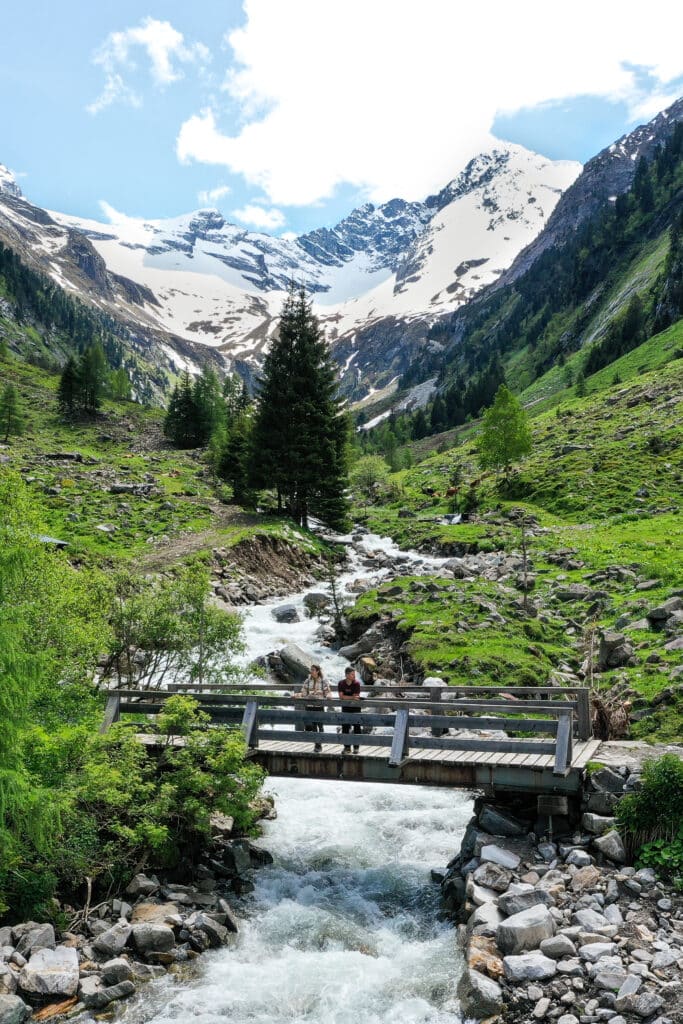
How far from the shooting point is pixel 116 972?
12.1m

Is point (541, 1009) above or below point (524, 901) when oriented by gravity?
below

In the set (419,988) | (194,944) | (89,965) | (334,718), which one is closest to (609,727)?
(334,718)

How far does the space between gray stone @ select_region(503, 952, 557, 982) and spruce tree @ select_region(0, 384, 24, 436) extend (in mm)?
81833

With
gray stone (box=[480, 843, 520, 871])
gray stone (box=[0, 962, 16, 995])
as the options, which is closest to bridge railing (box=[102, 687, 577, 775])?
gray stone (box=[480, 843, 520, 871])

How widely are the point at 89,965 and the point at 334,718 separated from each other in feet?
23.4

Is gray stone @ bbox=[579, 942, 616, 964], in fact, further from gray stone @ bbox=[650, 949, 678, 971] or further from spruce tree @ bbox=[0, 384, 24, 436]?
spruce tree @ bbox=[0, 384, 24, 436]

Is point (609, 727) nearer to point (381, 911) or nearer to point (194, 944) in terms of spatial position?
point (381, 911)

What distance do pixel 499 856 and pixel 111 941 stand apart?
25.9 feet

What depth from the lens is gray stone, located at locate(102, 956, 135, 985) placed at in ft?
39.4

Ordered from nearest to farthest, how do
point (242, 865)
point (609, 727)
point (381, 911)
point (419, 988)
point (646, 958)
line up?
point (646, 958) → point (419, 988) → point (381, 911) → point (242, 865) → point (609, 727)

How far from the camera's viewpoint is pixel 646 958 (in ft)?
35.6

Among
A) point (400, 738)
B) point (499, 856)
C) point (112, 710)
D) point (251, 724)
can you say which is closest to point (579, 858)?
point (499, 856)

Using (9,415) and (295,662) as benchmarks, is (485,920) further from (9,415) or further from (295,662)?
(9,415)

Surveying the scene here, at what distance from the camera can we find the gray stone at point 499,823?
15.3 metres
